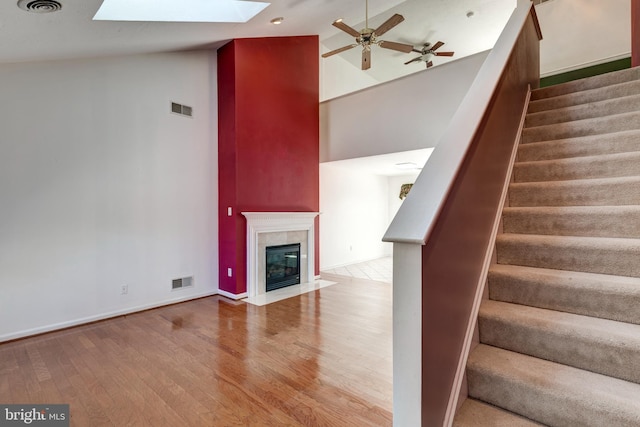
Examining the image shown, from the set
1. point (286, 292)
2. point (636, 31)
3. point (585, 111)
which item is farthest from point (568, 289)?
point (286, 292)

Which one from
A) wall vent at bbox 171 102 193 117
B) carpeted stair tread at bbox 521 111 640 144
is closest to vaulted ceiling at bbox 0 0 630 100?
wall vent at bbox 171 102 193 117

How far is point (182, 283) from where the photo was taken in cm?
432

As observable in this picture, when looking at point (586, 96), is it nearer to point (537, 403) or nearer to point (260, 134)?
point (537, 403)

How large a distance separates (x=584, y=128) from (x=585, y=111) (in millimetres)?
249

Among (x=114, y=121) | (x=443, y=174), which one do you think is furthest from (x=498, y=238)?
(x=114, y=121)

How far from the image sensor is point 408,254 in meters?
1.18

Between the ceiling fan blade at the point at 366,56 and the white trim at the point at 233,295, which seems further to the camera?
the white trim at the point at 233,295

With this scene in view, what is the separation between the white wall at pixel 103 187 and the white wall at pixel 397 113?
2.11 metres

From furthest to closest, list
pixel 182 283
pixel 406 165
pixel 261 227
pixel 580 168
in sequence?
pixel 406 165, pixel 261 227, pixel 182 283, pixel 580 168

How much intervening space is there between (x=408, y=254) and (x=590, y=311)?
1.04m

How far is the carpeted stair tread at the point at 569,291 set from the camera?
1.41 meters

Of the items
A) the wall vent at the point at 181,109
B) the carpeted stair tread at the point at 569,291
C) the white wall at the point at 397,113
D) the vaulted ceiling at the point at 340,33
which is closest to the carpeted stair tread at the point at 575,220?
the carpeted stair tread at the point at 569,291

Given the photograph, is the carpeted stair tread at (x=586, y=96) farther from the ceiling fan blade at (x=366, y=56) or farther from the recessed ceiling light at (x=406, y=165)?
the recessed ceiling light at (x=406, y=165)

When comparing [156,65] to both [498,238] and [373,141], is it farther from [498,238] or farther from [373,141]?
[498,238]
